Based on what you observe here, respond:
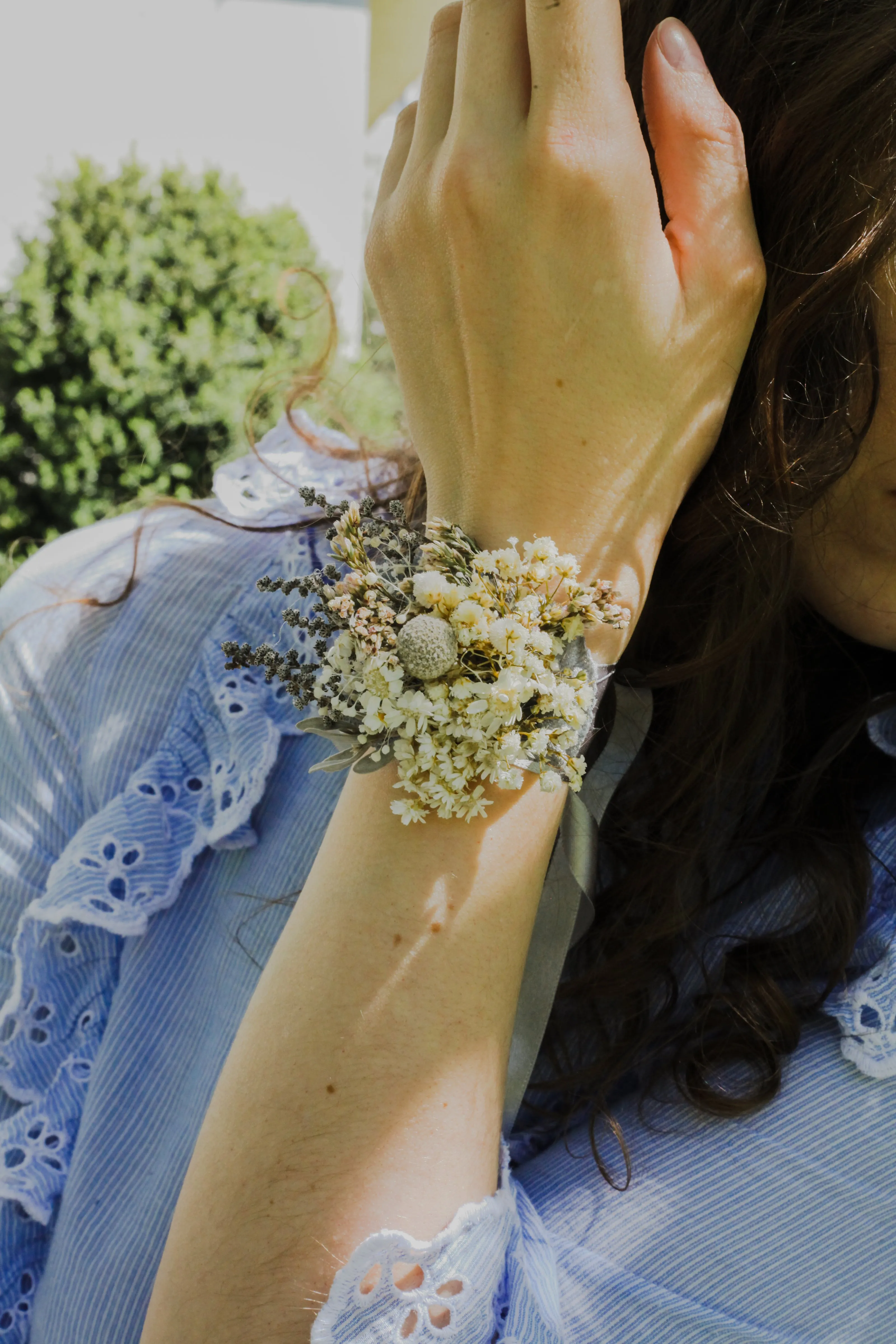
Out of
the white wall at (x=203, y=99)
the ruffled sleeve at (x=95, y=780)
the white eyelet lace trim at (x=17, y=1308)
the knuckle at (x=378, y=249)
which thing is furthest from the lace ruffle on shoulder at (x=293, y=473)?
the white wall at (x=203, y=99)

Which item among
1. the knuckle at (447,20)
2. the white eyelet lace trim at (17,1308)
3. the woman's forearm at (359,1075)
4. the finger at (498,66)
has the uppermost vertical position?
the knuckle at (447,20)

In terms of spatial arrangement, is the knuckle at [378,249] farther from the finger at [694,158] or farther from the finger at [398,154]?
the finger at [694,158]

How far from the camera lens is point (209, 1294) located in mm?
1046

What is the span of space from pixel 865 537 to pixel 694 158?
21.1 inches

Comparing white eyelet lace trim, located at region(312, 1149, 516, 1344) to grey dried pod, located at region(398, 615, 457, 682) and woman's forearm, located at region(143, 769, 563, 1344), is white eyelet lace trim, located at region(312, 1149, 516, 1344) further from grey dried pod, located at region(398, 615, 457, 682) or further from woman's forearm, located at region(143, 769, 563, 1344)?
grey dried pod, located at region(398, 615, 457, 682)

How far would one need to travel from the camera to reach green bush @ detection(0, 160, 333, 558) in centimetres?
515

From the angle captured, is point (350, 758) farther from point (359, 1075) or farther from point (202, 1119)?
point (202, 1119)

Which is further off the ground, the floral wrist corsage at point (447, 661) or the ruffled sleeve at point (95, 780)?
the floral wrist corsage at point (447, 661)

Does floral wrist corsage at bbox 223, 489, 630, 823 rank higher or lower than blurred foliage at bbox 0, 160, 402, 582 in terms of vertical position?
higher

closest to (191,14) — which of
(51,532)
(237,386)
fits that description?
(237,386)

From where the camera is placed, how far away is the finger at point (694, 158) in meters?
1.12

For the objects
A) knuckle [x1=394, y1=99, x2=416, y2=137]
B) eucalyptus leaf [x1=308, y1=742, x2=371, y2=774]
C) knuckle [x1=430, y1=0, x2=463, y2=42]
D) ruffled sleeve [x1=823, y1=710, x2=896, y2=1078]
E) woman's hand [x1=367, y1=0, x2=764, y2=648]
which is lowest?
ruffled sleeve [x1=823, y1=710, x2=896, y2=1078]

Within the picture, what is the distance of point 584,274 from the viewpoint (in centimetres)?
109

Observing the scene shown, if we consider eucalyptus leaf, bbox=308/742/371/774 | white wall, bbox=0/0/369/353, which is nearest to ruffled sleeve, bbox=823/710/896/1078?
eucalyptus leaf, bbox=308/742/371/774
